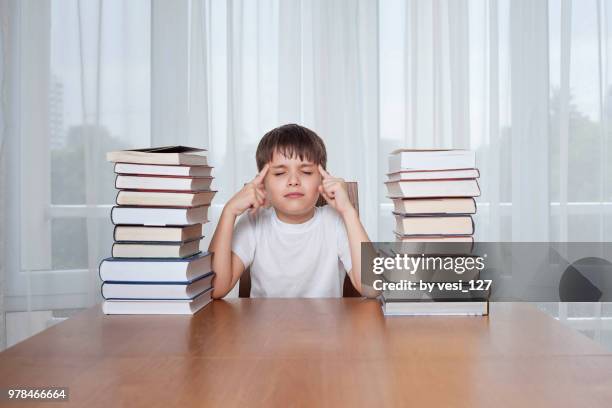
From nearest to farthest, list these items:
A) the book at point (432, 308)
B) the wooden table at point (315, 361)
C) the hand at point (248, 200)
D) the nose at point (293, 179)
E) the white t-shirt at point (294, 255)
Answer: the wooden table at point (315, 361) < the book at point (432, 308) < the hand at point (248, 200) < the nose at point (293, 179) < the white t-shirt at point (294, 255)

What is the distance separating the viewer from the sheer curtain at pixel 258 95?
3.13 metres

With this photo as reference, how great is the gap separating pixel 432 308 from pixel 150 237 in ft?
2.09

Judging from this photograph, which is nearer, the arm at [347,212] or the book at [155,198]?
the book at [155,198]

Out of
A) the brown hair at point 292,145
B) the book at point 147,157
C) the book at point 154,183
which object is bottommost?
the book at point 154,183

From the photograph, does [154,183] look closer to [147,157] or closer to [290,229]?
[147,157]

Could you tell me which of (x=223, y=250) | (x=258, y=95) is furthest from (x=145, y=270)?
(x=258, y=95)

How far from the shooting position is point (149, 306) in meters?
1.38

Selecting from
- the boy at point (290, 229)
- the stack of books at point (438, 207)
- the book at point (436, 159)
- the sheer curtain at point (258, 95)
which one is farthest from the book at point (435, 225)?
the sheer curtain at point (258, 95)

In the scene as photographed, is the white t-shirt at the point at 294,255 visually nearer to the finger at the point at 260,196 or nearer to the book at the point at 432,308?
the finger at the point at 260,196

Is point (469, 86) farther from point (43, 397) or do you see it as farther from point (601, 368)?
point (43, 397)

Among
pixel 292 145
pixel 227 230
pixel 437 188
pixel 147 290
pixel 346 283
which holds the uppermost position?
pixel 292 145

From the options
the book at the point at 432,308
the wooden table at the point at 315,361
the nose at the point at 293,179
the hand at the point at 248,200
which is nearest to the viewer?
the wooden table at the point at 315,361

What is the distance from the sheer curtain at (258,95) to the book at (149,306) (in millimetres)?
1786

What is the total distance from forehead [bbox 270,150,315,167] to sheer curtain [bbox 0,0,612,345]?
1326 mm
